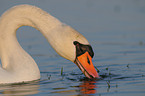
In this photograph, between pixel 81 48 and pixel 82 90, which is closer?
pixel 82 90

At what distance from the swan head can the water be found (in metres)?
0.38

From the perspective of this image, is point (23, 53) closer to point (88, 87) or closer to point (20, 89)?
point (20, 89)

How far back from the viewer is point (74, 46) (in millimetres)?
8227

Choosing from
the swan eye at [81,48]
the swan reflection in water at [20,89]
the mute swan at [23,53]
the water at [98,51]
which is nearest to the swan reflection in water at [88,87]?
the water at [98,51]

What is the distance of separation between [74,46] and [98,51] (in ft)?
14.7

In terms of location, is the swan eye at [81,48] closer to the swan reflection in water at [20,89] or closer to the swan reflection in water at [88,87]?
the swan reflection in water at [88,87]

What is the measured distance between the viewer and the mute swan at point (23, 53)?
8242mm

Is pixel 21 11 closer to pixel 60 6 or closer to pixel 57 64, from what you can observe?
pixel 57 64

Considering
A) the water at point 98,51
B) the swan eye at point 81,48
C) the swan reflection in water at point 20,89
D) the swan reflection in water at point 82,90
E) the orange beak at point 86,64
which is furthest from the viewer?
the orange beak at point 86,64

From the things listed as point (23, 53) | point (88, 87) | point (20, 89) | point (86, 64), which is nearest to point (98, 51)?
point (23, 53)

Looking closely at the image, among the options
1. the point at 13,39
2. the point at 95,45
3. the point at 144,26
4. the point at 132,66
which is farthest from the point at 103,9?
the point at 13,39

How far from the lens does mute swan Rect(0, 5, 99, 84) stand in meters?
8.24

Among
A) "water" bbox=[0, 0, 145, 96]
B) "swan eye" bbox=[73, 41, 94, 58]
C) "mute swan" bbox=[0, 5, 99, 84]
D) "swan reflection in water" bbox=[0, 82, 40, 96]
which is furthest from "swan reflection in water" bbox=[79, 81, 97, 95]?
"swan reflection in water" bbox=[0, 82, 40, 96]

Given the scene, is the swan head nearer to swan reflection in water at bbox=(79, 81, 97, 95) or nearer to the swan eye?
the swan eye
